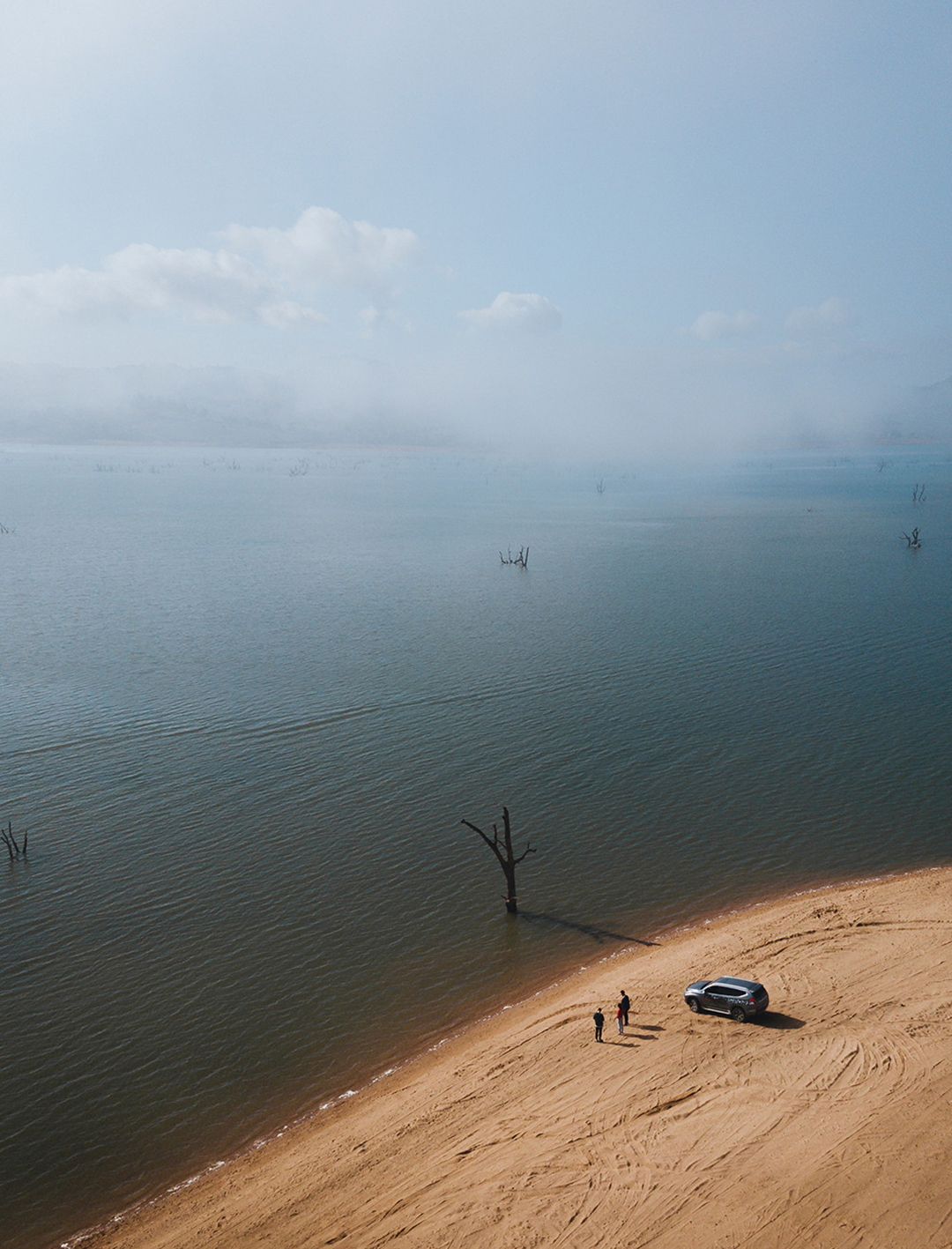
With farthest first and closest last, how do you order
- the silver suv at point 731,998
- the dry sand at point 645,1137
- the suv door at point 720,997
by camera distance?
the suv door at point 720,997 → the silver suv at point 731,998 → the dry sand at point 645,1137

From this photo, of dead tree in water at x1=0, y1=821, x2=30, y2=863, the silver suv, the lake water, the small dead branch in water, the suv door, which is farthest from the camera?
the small dead branch in water

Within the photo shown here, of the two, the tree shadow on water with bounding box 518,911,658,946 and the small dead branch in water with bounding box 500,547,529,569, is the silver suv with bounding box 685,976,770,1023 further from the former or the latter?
the small dead branch in water with bounding box 500,547,529,569

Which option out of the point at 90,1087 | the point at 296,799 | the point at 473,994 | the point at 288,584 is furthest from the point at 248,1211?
the point at 288,584

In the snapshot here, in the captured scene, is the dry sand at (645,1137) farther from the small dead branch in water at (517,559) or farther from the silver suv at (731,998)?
the small dead branch in water at (517,559)

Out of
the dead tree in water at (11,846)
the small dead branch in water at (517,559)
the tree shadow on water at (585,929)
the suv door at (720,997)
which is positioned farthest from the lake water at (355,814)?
the small dead branch in water at (517,559)

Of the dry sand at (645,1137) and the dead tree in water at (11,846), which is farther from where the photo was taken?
the dead tree in water at (11,846)

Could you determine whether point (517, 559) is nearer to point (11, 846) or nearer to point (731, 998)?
point (11, 846)

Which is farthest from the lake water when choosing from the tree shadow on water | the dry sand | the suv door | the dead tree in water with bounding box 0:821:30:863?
the suv door
